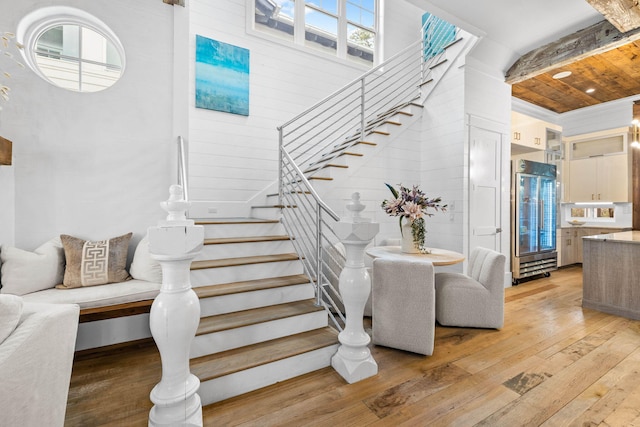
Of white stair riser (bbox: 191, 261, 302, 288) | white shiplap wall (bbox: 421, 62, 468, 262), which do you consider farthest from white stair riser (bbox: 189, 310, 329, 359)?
white shiplap wall (bbox: 421, 62, 468, 262)

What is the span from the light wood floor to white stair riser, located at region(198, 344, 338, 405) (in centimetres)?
4

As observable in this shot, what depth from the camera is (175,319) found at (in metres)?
1.42

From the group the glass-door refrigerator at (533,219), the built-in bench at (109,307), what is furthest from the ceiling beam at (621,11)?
the built-in bench at (109,307)

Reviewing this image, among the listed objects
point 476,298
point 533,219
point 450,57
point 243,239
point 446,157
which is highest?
point 450,57

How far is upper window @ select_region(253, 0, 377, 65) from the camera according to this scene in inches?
166

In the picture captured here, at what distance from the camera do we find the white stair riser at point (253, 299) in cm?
218

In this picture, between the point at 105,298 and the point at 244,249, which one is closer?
the point at 105,298

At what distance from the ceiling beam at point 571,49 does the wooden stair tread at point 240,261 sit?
153 inches

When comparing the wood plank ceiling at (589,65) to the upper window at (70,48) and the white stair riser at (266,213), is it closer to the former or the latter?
the white stair riser at (266,213)

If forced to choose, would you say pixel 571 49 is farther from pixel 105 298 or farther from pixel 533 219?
pixel 105 298

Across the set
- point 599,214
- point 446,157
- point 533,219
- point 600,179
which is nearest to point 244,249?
point 446,157

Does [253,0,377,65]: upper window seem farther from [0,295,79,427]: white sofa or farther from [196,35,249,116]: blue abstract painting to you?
[0,295,79,427]: white sofa

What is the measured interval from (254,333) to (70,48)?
3481 mm

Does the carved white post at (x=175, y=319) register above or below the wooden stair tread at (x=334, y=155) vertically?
below
